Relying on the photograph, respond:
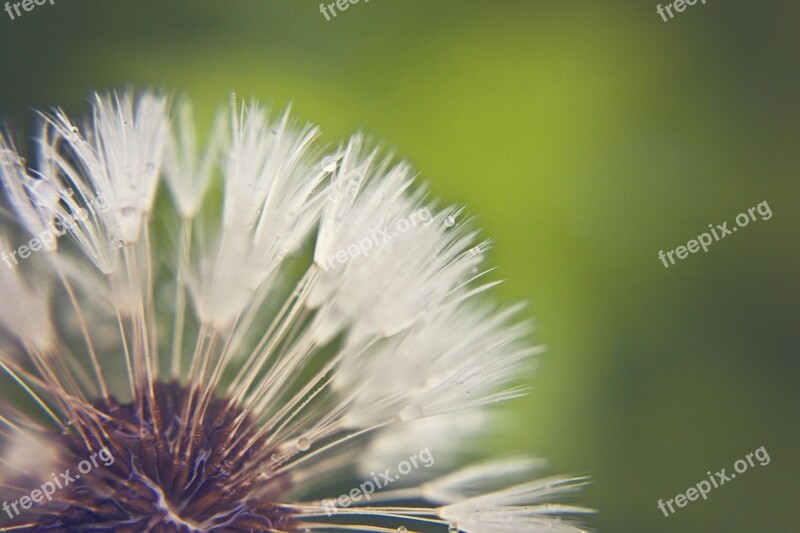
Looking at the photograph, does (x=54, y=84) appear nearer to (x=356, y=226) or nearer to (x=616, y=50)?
(x=356, y=226)
